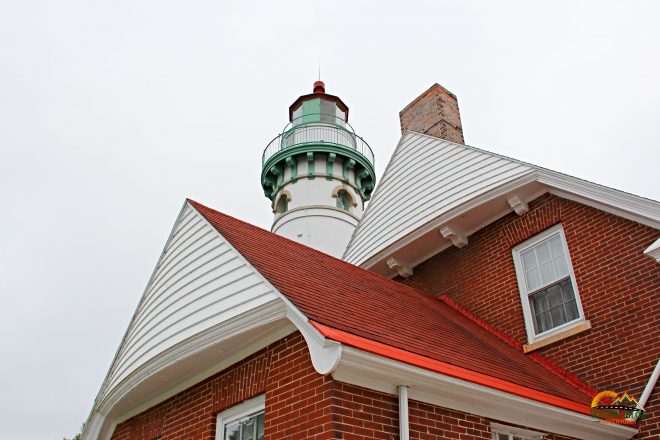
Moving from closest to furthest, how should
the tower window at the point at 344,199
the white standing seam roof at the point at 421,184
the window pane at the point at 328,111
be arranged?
1. the white standing seam roof at the point at 421,184
2. the tower window at the point at 344,199
3. the window pane at the point at 328,111

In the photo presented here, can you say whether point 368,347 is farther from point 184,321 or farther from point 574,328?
point 574,328

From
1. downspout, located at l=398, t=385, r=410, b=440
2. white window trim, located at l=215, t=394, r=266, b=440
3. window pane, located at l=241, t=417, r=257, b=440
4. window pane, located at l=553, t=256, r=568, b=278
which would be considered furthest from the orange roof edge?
window pane, located at l=553, t=256, r=568, b=278

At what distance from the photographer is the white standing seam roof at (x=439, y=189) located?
866 cm

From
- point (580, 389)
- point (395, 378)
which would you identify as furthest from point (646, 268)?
point (395, 378)

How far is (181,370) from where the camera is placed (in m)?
7.38

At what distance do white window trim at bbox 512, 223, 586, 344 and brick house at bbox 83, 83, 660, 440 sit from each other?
0.02 metres

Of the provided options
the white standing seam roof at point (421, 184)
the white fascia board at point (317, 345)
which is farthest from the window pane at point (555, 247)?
the white fascia board at point (317, 345)

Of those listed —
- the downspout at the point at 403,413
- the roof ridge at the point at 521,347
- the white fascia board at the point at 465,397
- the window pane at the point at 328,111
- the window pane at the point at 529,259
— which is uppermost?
the window pane at the point at 328,111

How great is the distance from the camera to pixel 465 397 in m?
5.86

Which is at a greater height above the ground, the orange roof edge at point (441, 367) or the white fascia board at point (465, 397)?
the orange roof edge at point (441, 367)

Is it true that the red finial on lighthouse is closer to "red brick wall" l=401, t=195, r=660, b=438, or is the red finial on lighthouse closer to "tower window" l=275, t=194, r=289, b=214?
"tower window" l=275, t=194, r=289, b=214

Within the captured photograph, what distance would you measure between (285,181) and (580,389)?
17.8 meters

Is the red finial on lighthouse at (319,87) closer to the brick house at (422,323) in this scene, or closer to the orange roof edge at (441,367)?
the brick house at (422,323)

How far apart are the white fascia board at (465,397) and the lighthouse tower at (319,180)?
14974 mm
